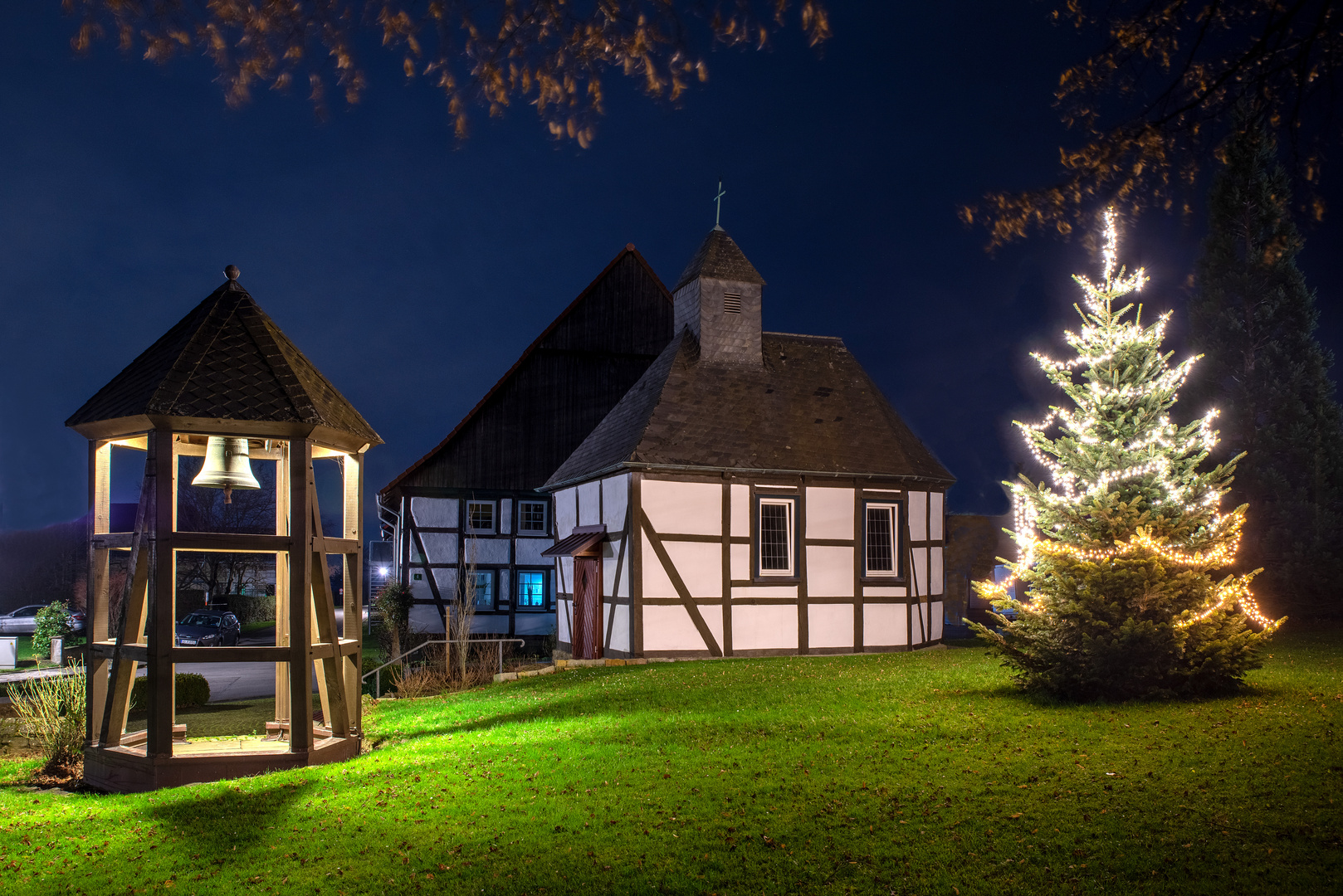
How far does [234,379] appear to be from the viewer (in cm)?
1023

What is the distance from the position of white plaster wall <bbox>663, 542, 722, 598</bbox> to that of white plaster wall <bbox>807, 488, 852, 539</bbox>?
2150 mm

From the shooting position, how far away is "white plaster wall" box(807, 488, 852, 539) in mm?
20812

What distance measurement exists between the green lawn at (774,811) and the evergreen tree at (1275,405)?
56.9 feet

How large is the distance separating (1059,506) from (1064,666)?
2.01 m

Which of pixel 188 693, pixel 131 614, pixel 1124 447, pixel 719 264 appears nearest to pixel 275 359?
pixel 131 614

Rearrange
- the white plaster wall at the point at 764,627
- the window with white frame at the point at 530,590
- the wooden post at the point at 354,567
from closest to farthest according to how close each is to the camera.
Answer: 1. the wooden post at the point at 354,567
2. the white plaster wall at the point at 764,627
3. the window with white frame at the point at 530,590

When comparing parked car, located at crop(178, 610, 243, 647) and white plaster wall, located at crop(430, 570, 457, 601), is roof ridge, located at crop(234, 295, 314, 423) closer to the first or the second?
white plaster wall, located at crop(430, 570, 457, 601)

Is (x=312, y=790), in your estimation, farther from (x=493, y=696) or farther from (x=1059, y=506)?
(x=1059, y=506)

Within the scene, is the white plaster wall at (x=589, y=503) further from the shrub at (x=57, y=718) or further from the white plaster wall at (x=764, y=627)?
the shrub at (x=57, y=718)

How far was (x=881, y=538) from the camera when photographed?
21.7 meters

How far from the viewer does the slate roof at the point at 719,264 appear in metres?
22.5

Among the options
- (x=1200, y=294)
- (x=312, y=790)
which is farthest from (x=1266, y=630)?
(x=1200, y=294)

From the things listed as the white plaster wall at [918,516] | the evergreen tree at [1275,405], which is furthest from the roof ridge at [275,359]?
the evergreen tree at [1275,405]

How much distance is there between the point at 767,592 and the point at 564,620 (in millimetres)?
5083
